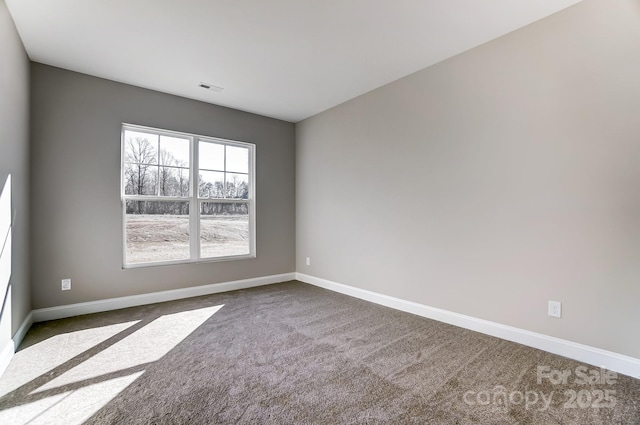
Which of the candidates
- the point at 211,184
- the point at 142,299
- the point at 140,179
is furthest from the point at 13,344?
the point at 211,184

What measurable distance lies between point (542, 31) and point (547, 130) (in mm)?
803

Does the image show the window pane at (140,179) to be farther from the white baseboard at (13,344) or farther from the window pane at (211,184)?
the white baseboard at (13,344)

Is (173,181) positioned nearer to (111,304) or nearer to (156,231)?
(156,231)

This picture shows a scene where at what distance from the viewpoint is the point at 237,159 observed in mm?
4609

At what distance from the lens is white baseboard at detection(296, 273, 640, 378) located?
6.89 ft

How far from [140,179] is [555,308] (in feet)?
14.6

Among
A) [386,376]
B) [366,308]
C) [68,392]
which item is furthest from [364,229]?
[68,392]

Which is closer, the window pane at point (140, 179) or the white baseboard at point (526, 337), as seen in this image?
the white baseboard at point (526, 337)

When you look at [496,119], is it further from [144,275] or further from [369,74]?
[144,275]

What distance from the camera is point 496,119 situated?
2734mm

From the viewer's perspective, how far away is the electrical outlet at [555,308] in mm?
2381

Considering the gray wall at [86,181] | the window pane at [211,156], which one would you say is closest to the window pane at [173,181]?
the window pane at [211,156]

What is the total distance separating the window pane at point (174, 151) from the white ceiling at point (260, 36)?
679 mm

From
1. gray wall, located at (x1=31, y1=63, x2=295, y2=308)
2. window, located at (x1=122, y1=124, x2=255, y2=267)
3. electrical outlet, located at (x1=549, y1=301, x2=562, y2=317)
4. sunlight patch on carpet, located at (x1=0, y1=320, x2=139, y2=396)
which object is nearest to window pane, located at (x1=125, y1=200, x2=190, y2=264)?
window, located at (x1=122, y1=124, x2=255, y2=267)
